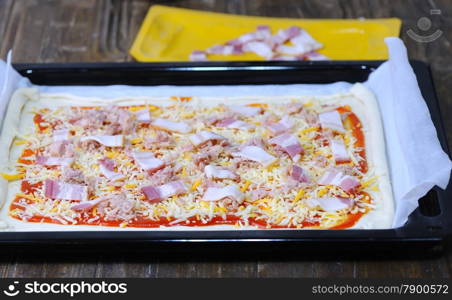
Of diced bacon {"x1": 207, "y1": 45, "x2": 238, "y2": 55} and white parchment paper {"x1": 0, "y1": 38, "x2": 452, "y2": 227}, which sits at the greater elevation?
diced bacon {"x1": 207, "y1": 45, "x2": 238, "y2": 55}

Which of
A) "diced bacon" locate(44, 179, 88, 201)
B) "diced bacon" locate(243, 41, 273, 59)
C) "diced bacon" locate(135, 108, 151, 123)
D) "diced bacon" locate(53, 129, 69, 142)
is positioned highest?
"diced bacon" locate(243, 41, 273, 59)

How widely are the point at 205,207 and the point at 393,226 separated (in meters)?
0.46

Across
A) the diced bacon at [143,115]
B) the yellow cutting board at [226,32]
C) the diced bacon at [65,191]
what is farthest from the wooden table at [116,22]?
the diced bacon at [65,191]

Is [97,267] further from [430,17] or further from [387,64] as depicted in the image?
[430,17]

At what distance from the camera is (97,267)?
1763mm

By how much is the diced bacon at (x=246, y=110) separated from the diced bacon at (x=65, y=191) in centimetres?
53

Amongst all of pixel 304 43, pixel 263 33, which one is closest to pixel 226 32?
pixel 263 33

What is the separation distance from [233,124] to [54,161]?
1.67ft

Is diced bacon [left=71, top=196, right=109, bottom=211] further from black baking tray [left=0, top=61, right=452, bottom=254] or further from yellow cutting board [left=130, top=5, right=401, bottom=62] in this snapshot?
yellow cutting board [left=130, top=5, right=401, bottom=62]

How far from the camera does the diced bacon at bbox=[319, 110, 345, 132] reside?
2.08m

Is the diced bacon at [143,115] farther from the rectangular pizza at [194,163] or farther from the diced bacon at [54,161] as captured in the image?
the diced bacon at [54,161]

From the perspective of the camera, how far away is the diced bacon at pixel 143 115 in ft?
7.02

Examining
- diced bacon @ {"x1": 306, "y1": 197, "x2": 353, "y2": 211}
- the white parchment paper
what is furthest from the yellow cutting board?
diced bacon @ {"x1": 306, "y1": 197, "x2": 353, "y2": 211}

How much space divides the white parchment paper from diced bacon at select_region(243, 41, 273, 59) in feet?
1.20
